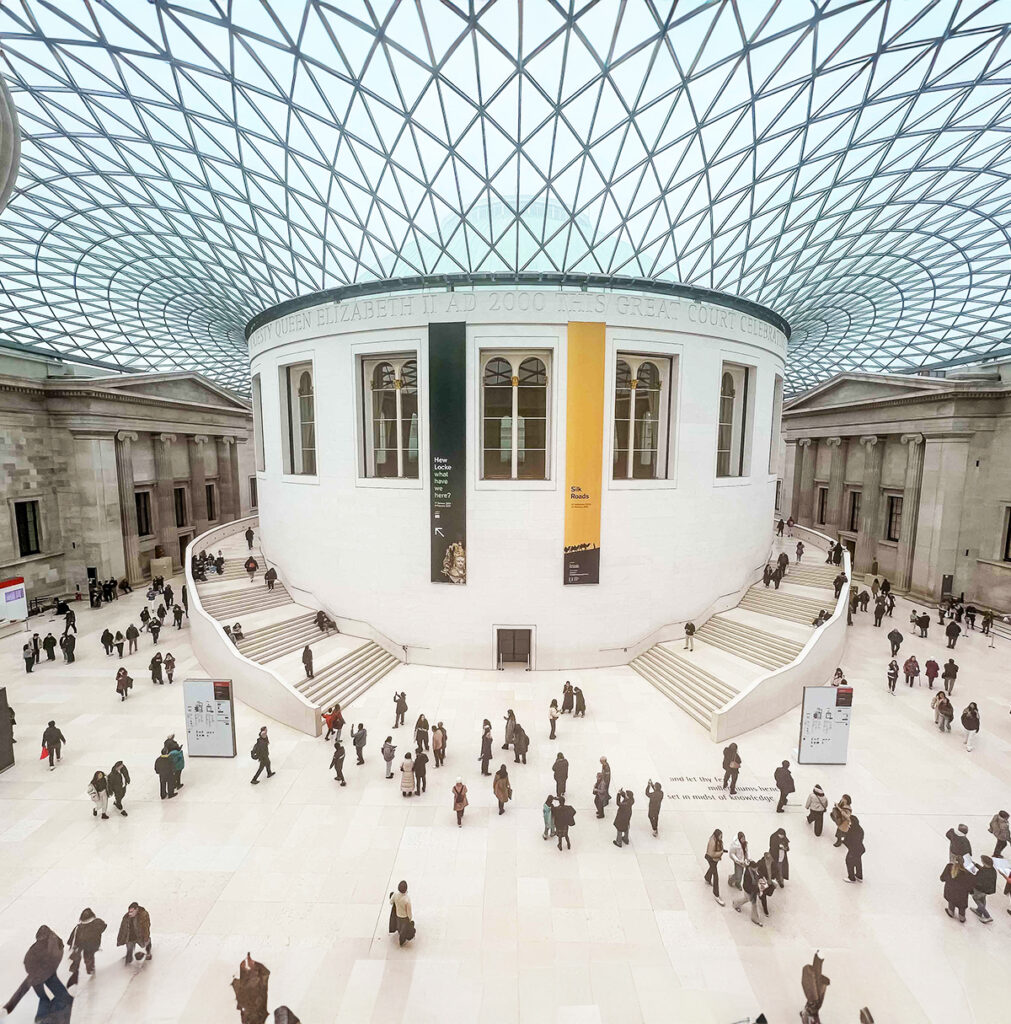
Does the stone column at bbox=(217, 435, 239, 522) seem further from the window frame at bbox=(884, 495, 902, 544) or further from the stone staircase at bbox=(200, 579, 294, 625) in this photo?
the window frame at bbox=(884, 495, 902, 544)

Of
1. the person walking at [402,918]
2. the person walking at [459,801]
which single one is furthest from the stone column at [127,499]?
the person walking at [402,918]

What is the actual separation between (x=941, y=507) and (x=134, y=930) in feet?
122

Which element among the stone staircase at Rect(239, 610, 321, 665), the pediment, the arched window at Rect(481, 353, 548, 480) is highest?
the pediment

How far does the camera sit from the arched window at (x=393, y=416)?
20078mm

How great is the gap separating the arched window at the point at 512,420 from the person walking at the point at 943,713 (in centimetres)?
1382

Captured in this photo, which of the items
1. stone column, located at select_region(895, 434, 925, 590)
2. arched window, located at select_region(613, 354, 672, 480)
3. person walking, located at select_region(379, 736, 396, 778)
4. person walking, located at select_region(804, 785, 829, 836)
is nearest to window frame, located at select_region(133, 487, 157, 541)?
person walking, located at select_region(379, 736, 396, 778)

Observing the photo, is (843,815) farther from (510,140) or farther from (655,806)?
(510,140)

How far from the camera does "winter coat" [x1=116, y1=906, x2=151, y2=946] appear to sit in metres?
7.40

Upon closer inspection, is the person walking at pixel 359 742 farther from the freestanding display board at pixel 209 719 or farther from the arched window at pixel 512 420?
the arched window at pixel 512 420

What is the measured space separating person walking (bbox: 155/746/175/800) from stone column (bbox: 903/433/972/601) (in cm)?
3624

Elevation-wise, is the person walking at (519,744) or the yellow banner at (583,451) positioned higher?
the yellow banner at (583,451)

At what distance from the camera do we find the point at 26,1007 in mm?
7117

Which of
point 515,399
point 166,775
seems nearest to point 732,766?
point 166,775

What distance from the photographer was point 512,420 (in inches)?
760
